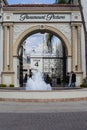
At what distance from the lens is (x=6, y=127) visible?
41.8 feet

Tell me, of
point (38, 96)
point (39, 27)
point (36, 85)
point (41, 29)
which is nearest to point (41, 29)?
point (41, 29)

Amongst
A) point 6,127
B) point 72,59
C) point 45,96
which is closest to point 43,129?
point 6,127

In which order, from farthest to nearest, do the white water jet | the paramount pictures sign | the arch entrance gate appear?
the paramount pictures sign, the arch entrance gate, the white water jet

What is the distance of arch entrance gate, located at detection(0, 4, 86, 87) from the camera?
40.6 m

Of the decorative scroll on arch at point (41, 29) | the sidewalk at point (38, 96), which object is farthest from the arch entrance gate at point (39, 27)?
the sidewalk at point (38, 96)

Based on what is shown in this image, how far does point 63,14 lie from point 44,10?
1.78 meters

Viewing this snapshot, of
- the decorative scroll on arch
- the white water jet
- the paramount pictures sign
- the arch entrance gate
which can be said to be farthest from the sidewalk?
the paramount pictures sign

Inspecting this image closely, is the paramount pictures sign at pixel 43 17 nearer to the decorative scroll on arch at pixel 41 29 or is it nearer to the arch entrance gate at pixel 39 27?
the arch entrance gate at pixel 39 27

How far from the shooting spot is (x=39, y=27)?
1599 inches

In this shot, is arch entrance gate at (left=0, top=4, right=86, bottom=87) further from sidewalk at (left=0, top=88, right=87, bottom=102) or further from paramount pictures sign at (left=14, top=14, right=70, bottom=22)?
sidewalk at (left=0, top=88, right=87, bottom=102)

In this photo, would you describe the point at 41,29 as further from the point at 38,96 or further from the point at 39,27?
the point at 38,96

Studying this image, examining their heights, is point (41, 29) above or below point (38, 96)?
above

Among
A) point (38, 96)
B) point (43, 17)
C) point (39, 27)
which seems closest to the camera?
point (38, 96)

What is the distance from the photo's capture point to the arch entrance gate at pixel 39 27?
40.6 metres
